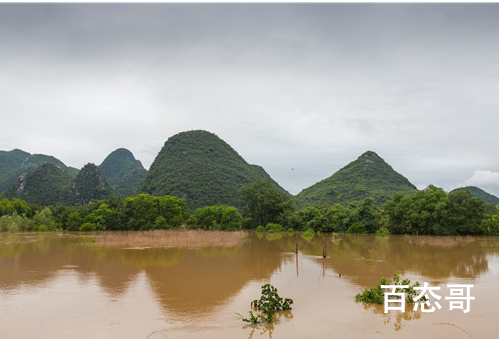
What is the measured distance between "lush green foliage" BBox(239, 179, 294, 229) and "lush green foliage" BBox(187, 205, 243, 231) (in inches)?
295

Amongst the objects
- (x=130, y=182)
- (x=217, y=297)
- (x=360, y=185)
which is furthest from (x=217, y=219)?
(x=130, y=182)

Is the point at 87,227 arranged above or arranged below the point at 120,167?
below

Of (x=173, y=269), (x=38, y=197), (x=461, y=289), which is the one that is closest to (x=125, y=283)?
(x=173, y=269)

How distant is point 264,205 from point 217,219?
1034cm

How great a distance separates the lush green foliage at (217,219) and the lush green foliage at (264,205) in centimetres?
750

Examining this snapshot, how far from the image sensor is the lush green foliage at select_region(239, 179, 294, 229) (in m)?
60.1

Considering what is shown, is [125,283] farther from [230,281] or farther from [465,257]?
[465,257]

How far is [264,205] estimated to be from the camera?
60281 mm

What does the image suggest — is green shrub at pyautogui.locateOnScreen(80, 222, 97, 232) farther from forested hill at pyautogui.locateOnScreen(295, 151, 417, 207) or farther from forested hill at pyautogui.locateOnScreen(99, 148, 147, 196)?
forested hill at pyautogui.locateOnScreen(99, 148, 147, 196)

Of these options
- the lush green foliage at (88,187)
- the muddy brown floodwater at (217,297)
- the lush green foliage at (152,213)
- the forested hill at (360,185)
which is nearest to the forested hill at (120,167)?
the lush green foliage at (88,187)

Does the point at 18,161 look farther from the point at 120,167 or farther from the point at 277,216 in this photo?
the point at 277,216

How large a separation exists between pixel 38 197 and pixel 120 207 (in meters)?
56.6

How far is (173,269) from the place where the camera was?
16.8 meters

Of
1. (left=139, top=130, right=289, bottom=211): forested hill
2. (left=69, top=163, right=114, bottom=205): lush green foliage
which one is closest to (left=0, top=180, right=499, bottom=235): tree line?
(left=139, top=130, right=289, bottom=211): forested hill
